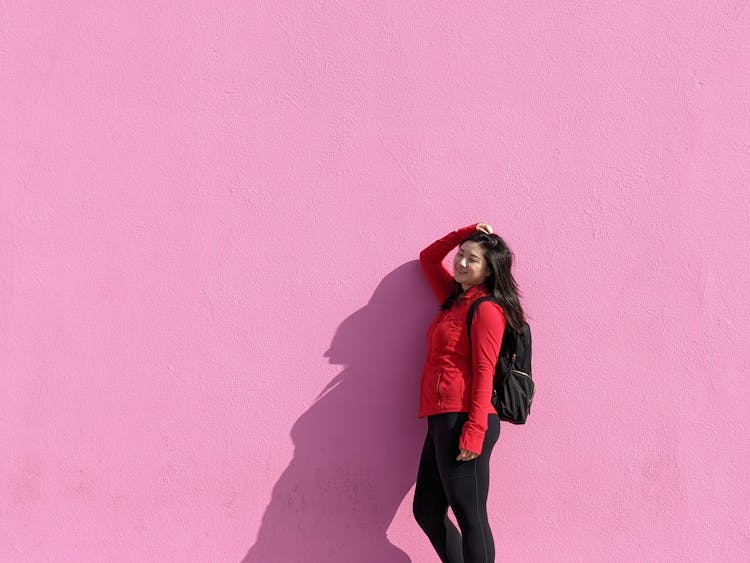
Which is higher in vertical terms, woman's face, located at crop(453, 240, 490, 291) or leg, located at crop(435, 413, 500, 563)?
woman's face, located at crop(453, 240, 490, 291)

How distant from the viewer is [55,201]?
11.5 ft

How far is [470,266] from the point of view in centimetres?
317

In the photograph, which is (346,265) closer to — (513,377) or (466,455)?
(513,377)

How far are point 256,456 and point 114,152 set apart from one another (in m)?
1.47

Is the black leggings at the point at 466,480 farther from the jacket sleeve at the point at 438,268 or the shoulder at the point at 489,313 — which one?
the jacket sleeve at the point at 438,268

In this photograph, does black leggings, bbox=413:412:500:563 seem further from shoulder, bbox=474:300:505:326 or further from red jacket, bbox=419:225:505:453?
shoulder, bbox=474:300:505:326

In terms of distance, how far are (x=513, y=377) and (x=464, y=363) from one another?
21 centimetres

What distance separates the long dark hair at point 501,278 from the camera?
310 cm

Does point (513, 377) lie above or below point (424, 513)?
above

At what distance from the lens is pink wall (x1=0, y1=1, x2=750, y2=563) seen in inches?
136

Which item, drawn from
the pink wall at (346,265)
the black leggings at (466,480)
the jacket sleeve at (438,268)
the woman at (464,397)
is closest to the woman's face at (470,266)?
the woman at (464,397)

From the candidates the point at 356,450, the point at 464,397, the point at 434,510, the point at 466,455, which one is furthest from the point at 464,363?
the point at 356,450

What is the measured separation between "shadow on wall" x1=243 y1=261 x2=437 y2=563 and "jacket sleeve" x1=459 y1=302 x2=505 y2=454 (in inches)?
20.0

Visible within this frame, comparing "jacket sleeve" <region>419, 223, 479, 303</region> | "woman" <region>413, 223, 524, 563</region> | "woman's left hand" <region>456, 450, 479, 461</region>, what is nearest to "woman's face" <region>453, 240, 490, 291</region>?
"woman" <region>413, 223, 524, 563</region>
